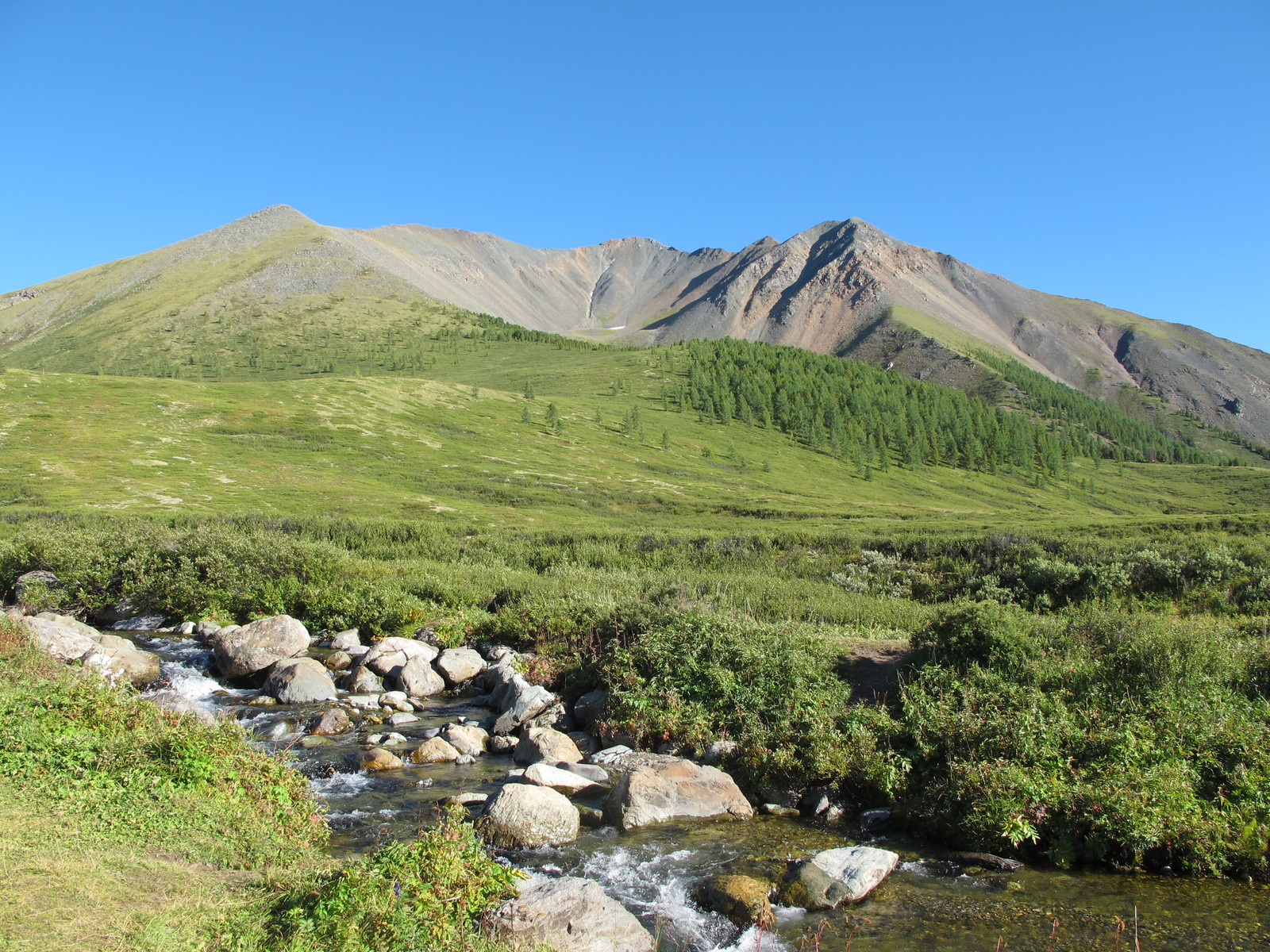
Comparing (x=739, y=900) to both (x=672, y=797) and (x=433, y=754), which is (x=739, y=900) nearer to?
(x=672, y=797)

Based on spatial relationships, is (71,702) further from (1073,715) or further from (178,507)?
(178,507)

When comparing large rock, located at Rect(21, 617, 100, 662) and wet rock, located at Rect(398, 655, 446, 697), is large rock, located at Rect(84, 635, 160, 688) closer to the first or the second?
large rock, located at Rect(21, 617, 100, 662)

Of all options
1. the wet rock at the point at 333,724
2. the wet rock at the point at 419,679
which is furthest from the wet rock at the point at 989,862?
the wet rock at the point at 419,679

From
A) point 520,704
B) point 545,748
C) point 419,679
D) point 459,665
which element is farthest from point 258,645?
point 545,748

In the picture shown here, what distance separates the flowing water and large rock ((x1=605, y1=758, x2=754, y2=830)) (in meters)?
0.25

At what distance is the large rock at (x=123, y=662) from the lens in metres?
17.7

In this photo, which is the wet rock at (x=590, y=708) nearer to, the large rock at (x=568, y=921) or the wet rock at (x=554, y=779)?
the wet rock at (x=554, y=779)

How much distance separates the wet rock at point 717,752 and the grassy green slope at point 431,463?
165 feet

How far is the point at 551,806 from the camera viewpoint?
38.7 feet

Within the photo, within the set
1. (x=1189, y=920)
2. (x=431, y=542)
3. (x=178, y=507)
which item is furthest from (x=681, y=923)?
(x=178, y=507)

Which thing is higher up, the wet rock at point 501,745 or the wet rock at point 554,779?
the wet rock at point 554,779

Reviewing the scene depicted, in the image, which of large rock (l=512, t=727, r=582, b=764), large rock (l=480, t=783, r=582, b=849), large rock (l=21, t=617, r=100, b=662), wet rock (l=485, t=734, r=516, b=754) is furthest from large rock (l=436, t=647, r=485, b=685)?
large rock (l=480, t=783, r=582, b=849)

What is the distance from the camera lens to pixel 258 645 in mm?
21359

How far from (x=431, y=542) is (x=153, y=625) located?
14914 mm
